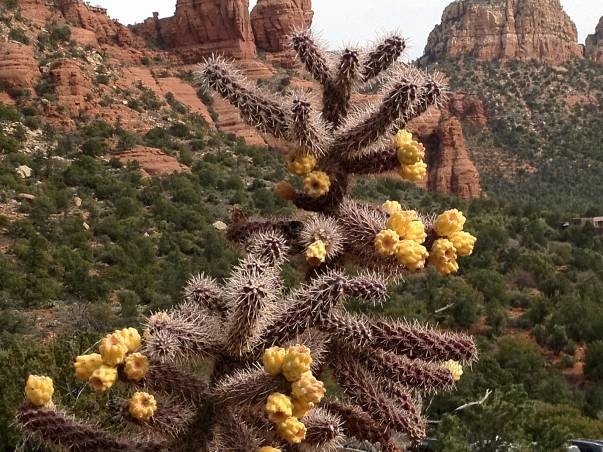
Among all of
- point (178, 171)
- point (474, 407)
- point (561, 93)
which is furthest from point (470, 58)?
point (474, 407)

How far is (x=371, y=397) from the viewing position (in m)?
3.51

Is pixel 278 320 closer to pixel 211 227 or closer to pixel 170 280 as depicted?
pixel 170 280

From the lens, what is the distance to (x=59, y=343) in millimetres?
13695

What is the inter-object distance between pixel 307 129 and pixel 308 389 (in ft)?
4.54

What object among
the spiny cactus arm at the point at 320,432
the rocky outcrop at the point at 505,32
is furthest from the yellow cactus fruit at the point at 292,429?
the rocky outcrop at the point at 505,32

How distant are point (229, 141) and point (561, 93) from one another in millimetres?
48299

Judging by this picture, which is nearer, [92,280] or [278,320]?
[278,320]

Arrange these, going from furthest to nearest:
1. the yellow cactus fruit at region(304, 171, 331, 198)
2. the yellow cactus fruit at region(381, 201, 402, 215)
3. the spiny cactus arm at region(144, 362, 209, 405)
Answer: the yellow cactus fruit at region(381, 201, 402, 215) < the yellow cactus fruit at region(304, 171, 331, 198) < the spiny cactus arm at region(144, 362, 209, 405)

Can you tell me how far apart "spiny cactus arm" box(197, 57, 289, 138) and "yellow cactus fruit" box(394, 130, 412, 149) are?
587 mm

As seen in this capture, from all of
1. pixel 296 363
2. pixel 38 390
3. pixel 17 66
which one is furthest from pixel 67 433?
pixel 17 66

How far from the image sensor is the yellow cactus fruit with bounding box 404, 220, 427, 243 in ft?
11.3

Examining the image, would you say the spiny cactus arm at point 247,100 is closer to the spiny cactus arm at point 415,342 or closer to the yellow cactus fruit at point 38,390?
the spiny cactus arm at point 415,342

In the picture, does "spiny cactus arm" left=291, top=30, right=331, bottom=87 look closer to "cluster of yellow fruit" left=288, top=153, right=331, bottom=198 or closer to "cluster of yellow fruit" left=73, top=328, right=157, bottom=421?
"cluster of yellow fruit" left=288, top=153, right=331, bottom=198

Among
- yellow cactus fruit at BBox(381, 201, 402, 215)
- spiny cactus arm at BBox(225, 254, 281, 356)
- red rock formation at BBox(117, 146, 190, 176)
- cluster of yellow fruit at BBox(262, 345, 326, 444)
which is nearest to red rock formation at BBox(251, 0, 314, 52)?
red rock formation at BBox(117, 146, 190, 176)
